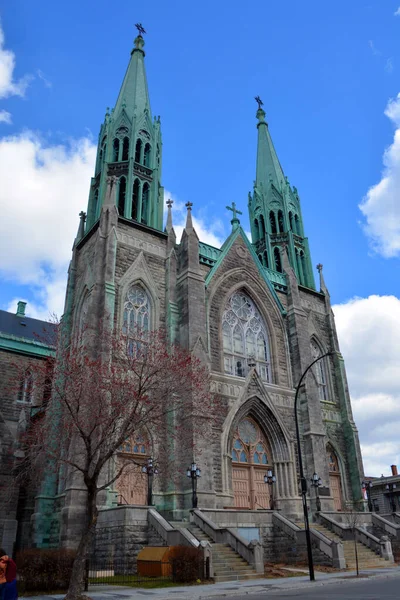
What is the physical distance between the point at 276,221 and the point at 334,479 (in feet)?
62.2

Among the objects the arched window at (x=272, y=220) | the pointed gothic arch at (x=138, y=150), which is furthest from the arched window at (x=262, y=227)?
the pointed gothic arch at (x=138, y=150)

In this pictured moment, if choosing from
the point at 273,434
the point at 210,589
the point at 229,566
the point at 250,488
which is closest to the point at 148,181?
the point at 273,434

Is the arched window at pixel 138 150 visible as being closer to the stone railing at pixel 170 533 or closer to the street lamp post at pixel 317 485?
the street lamp post at pixel 317 485

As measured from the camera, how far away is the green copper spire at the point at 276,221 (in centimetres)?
3725

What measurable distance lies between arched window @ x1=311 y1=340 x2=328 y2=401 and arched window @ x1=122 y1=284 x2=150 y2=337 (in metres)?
12.1

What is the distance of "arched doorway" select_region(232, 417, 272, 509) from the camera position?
25.4 meters

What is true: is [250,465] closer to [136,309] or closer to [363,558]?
[363,558]

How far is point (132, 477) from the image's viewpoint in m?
22.4

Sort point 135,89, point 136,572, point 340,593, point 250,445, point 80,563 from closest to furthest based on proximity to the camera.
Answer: point 80,563
point 340,593
point 136,572
point 250,445
point 135,89

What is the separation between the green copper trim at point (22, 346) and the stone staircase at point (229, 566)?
1863 centimetres

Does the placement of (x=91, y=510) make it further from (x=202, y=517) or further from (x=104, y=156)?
(x=104, y=156)

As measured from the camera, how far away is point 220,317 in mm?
28016

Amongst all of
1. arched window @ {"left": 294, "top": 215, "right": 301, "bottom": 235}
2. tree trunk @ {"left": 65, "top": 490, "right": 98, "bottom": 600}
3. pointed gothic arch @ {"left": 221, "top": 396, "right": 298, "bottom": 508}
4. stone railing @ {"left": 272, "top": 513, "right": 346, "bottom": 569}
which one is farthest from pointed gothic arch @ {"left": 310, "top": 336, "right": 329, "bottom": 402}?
tree trunk @ {"left": 65, "top": 490, "right": 98, "bottom": 600}

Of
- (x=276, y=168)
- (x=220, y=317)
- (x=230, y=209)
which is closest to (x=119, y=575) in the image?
(x=220, y=317)
